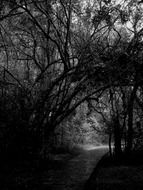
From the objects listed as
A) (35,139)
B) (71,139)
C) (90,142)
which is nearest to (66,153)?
(71,139)

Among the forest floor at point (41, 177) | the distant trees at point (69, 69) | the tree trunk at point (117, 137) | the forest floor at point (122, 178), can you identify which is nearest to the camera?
the forest floor at point (122, 178)

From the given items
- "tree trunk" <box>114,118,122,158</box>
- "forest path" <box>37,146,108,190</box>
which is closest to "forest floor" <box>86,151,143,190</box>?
"forest path" <box>37,146,108,190</box>

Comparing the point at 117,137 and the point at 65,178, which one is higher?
the point at 117,137

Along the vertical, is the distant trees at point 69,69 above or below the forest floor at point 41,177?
above

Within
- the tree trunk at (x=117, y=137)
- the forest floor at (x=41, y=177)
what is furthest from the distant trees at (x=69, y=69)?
the forest floor at (x=41, y=177)

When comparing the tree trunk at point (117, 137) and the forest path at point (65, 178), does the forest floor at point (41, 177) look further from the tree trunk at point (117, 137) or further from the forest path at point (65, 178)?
the tree trunk at point (117, 137)

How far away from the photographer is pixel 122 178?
5914mm

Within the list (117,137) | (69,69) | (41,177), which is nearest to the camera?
(41,177)

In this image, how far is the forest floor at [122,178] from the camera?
513 centimetres

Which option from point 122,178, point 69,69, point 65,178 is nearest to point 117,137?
point 122,178

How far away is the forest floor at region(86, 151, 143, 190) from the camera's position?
513 centimetres

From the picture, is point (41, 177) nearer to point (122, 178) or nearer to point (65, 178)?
point (65, 178)

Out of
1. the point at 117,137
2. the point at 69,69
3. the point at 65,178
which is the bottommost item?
the point at 65,178

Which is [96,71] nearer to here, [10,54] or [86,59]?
[86,59]
